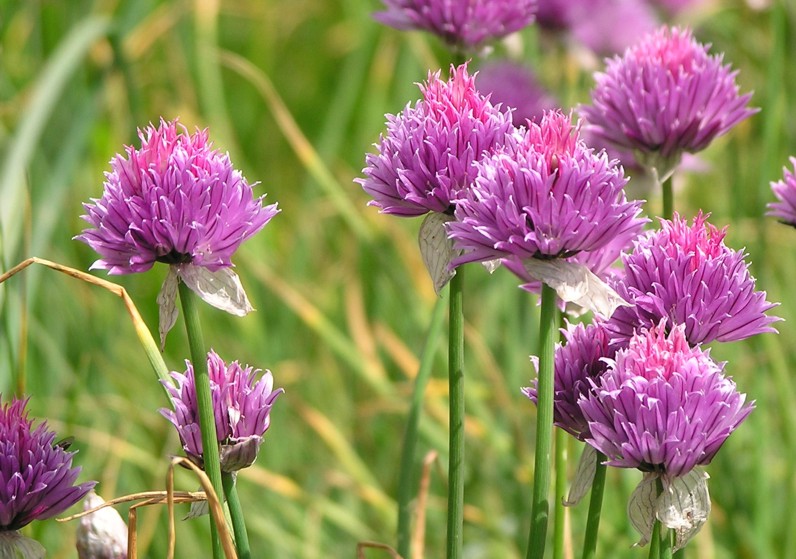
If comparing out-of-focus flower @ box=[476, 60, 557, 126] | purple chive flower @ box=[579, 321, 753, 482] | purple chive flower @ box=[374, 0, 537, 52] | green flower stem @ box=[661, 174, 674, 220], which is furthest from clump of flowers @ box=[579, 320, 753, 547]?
out-of-focus flower @ box=[476, 60, 557, 126]

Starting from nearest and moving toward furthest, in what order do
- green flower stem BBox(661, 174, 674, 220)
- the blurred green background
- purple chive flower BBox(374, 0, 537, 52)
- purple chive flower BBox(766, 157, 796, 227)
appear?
1. purple chive flower BBox(766, 157, 796, 227)
2. green flower stem BBox(661, 174, 674, 220)
3. purple chive flower BBox(374, 0, 537, 52)
4. the blurred green background

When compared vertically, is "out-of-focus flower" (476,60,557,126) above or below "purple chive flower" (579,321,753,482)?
above

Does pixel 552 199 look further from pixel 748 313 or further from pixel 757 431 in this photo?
pixel 757 431

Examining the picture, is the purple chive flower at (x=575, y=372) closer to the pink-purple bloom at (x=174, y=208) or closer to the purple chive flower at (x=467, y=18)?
the pink-purple bloom at (x=174, y=208)

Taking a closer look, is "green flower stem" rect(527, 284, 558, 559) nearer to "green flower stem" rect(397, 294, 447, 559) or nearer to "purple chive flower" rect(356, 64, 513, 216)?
"purple chive flower" rect(356, 64, 513, 216)

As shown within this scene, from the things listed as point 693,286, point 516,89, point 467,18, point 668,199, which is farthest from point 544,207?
point 516,89

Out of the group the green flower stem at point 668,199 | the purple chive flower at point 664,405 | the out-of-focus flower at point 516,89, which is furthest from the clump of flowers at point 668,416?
the out-of-focus flower at point 516,89

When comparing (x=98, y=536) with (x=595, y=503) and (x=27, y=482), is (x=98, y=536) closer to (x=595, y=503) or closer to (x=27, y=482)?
(x=27, y=482)
